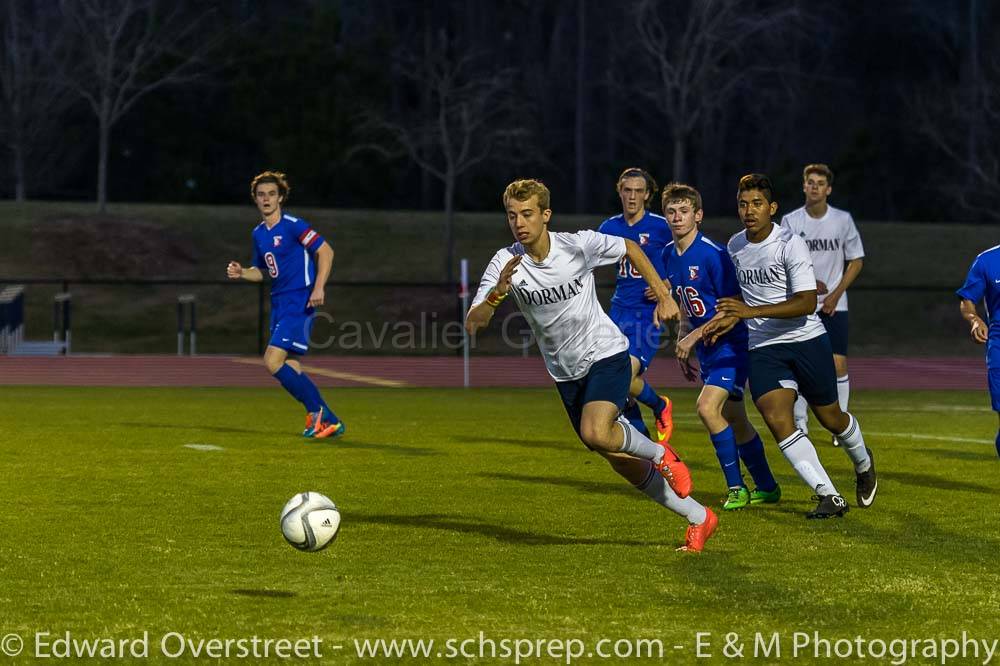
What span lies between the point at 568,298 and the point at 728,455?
78.0 inches

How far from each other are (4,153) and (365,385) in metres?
30.5

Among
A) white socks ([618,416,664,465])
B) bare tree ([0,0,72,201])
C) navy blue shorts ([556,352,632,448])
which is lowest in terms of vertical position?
white socks ([618,416,664,465])

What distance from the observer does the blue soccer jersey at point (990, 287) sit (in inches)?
374

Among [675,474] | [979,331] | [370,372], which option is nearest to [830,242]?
[979,331]

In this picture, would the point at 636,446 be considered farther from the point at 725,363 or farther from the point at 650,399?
the point at 650,399

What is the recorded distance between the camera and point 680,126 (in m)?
42.5

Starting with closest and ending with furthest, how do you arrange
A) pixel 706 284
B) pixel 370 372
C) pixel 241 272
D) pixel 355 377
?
pixel 706 284 → pixel 241 272 → pixel 355 377 → pixel 370 372

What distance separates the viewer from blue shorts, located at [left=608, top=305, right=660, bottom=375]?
11.4m

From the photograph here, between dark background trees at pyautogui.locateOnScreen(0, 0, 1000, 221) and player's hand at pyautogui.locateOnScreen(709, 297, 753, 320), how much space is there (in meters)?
32.9

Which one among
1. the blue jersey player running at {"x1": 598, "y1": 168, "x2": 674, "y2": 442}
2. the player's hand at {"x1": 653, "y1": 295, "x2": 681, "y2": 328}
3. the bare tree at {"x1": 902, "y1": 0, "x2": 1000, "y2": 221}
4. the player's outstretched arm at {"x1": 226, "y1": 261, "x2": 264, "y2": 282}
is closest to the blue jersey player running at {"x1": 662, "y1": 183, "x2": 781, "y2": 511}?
the player's hand at {"x1": 653, "y1": 295, "x2": 681, "y2": 328}

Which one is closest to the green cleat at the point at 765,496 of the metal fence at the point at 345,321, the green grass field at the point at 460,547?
the green grass field at the point at 460,547

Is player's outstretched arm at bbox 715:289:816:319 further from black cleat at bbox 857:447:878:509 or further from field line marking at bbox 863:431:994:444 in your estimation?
field line marking at bbox 863:431:994:444

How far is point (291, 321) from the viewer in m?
13.6

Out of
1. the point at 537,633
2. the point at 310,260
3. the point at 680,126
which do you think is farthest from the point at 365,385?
the point at 680,126
